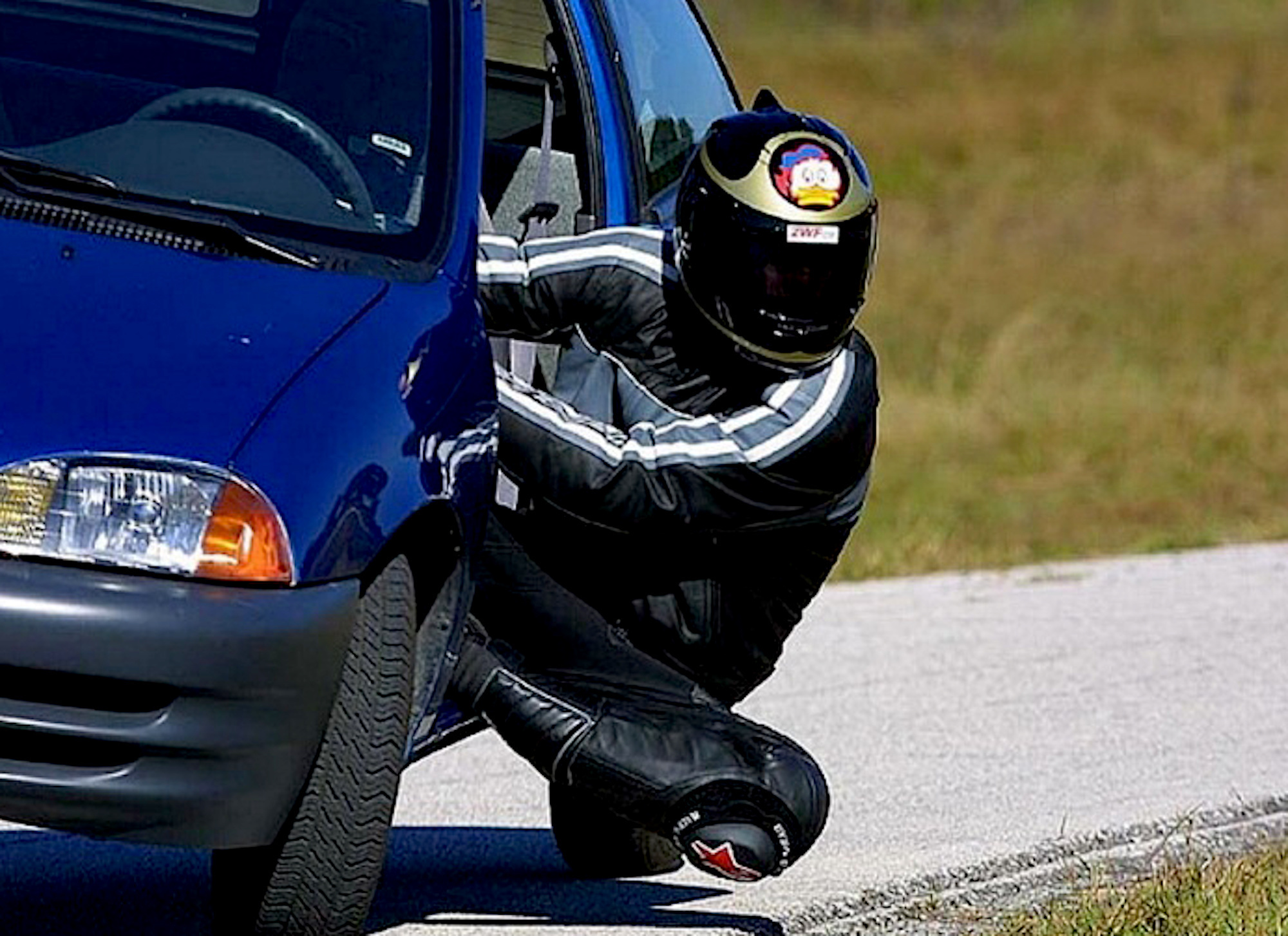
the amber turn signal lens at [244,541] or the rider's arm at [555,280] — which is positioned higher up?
the amber turn signal lens at [244,541]

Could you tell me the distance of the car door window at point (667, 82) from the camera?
21.2 ft

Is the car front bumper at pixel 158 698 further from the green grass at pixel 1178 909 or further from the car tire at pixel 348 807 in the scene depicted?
the green grass at pixel 1178 909

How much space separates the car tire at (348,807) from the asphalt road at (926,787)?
3.00ft

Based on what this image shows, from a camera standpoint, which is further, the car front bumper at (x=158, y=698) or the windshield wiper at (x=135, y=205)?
the windshield wiper at (x=135, y=205)

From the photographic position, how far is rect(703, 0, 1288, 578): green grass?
55.8 ft

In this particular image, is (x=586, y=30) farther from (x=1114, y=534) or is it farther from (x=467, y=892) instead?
(x=1114, y=534)

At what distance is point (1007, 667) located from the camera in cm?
999

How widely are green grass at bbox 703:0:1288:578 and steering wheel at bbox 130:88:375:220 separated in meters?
A: 7.71

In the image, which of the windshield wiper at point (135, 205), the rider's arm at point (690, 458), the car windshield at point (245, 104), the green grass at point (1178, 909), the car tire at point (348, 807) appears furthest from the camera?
the green grass at point (1178, 909)

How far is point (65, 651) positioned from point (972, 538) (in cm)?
1123

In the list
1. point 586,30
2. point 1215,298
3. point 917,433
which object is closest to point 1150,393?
point 917,433

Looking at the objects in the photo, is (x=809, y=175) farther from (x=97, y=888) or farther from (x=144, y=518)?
(x=97, y=888)

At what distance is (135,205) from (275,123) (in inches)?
19.1

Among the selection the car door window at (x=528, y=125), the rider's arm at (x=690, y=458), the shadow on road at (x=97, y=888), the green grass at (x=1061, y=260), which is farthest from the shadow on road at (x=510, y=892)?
the green grass at (x=1061, y=260)
